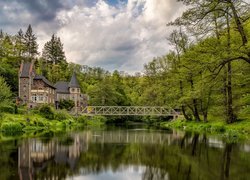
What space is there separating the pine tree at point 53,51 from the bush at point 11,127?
65.9 m

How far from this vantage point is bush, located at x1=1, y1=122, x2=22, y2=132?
1460 inches

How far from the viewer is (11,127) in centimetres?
3759

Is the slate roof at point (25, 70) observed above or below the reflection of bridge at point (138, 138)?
above

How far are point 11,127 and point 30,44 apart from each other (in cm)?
6090

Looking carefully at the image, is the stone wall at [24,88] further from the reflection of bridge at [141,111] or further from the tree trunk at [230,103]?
the tree trunk at [230,103]

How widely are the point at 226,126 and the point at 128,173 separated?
22934 millimetres

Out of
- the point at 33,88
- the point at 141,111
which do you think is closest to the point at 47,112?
the point at 33,88

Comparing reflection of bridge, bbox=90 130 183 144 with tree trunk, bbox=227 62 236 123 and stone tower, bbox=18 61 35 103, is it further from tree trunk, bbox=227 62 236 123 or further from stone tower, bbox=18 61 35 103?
stone tower, bbox=18 61 35 103

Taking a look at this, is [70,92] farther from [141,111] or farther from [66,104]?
[141,111]

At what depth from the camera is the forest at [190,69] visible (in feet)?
63.0

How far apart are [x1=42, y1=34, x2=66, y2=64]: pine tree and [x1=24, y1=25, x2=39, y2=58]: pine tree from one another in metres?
7.15

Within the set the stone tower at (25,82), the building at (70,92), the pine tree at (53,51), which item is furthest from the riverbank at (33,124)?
the pine tree at (53,51)

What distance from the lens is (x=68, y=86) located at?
8150cm

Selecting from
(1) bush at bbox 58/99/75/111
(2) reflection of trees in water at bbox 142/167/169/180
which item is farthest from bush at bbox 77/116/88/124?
(2) reflection of trees in water at bbox 142/167/169/180
